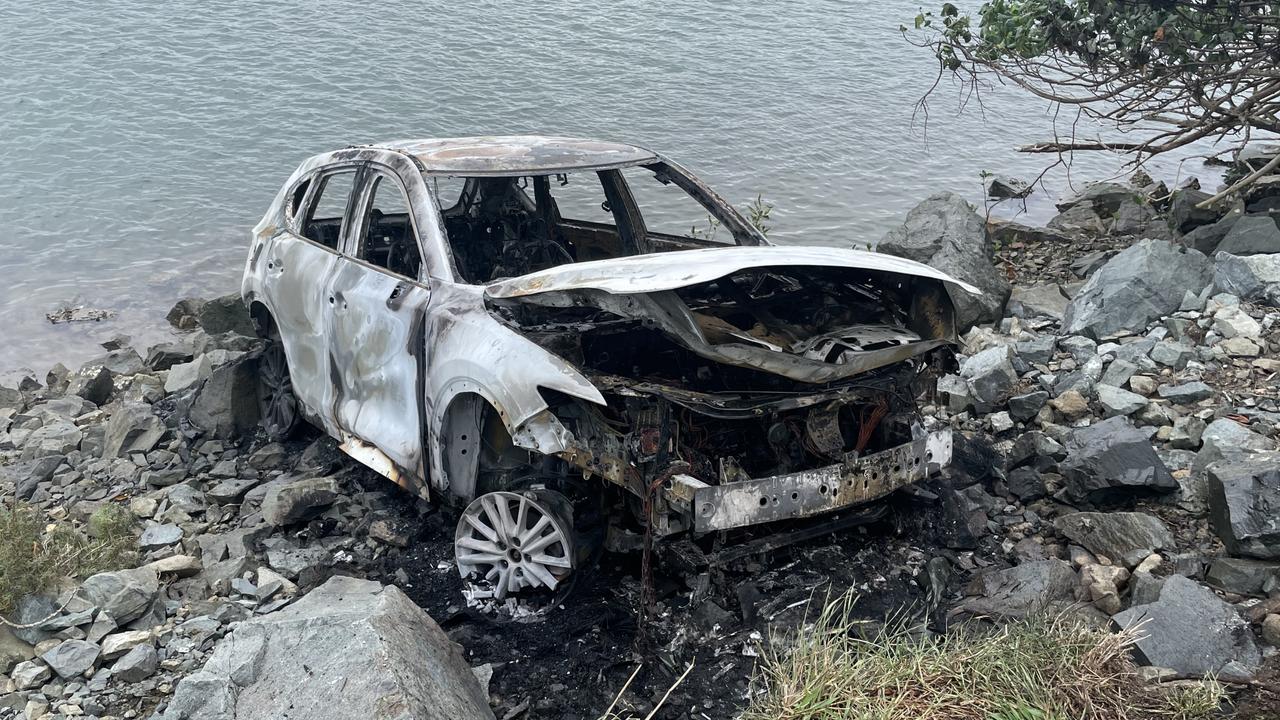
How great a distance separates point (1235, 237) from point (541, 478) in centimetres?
641

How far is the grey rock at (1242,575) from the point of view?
4422 mm

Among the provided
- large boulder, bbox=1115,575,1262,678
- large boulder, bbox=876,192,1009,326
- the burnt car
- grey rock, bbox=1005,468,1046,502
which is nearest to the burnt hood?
the burnt car

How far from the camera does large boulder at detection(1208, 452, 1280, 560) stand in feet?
14.8

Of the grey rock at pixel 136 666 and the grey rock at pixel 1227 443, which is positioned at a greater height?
the grey rock at pixel 1227 443

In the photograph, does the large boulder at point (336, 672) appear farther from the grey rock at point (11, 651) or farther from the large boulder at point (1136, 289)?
the large boulder at point (1136, 289)

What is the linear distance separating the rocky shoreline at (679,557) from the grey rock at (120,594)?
1cm

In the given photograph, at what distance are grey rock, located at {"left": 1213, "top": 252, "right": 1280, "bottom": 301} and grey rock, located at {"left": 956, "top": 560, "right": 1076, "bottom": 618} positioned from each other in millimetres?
3855

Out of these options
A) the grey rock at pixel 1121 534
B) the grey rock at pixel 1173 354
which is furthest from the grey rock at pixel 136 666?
the grey rock at pixel 1173 354

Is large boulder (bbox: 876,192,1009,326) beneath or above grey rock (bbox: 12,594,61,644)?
above

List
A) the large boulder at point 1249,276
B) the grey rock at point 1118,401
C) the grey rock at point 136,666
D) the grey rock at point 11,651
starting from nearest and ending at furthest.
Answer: the grey rock at point 136,666 < the grey rock at point 11,651 < the grey rock at point 1118,401 < the large boulder at point 1249,276

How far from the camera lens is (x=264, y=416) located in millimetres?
6938

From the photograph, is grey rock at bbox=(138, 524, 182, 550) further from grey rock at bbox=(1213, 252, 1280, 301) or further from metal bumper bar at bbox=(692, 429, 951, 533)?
grey rock at bbox=(1213, 252, 1280, 301)

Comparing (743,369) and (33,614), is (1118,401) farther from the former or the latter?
(33,614)

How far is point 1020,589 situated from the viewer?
4652 millimetres
